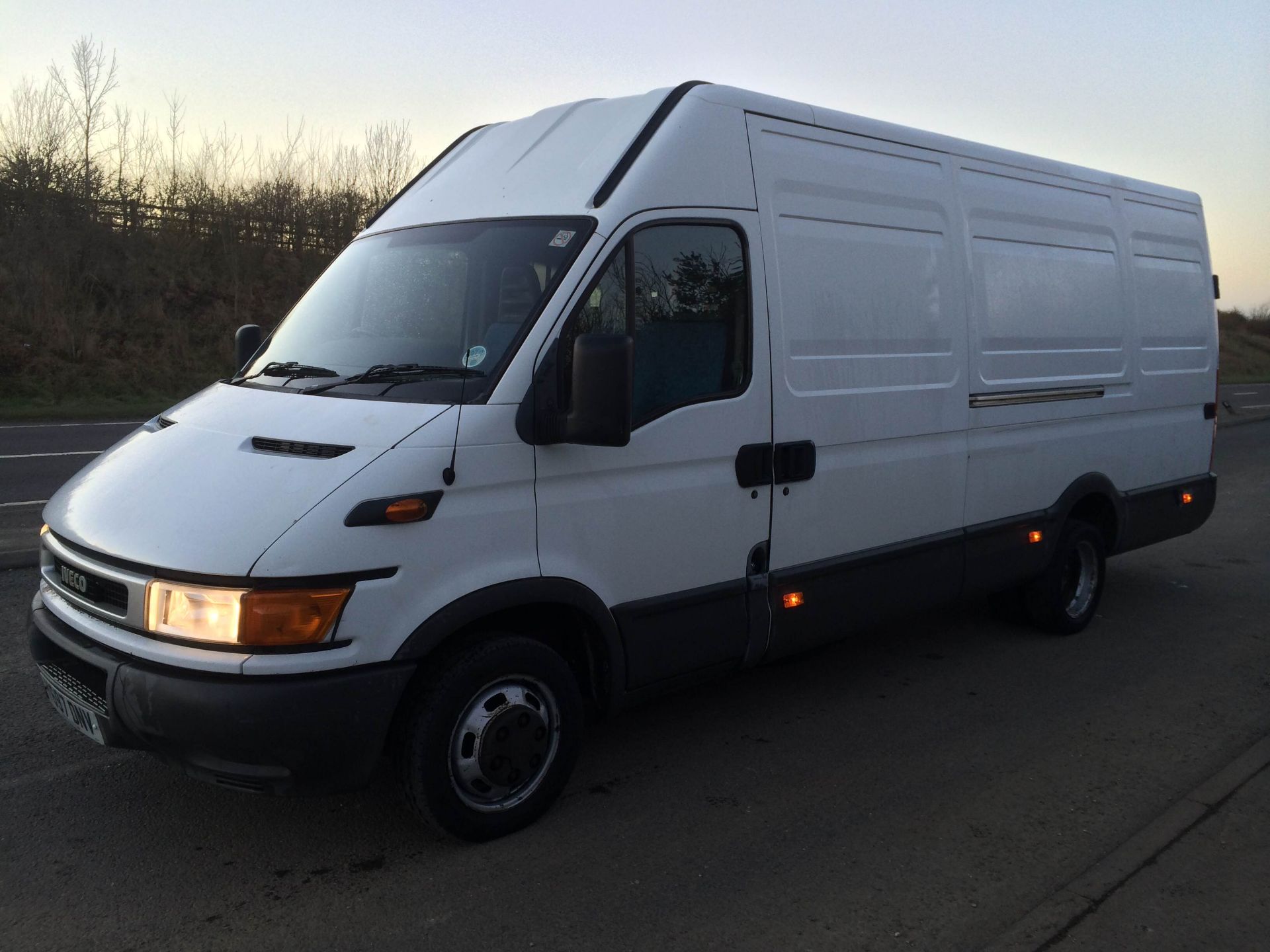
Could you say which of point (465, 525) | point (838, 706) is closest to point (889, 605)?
point (838, 706)

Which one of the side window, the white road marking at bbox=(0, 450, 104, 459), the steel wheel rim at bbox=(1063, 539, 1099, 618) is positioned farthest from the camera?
the white road marking at bbox=(0, 450, 104, 459)

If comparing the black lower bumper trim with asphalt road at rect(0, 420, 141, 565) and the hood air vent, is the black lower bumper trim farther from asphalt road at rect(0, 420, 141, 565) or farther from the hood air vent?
asphalt road at rect(0, 420, 141, 565)

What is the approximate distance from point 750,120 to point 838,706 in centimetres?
280

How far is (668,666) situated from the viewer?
168 inches

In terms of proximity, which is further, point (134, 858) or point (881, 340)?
point (881, 340)

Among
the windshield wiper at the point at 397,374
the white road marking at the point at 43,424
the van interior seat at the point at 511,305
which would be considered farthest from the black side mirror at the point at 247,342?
the white road marking at the point at 43,424

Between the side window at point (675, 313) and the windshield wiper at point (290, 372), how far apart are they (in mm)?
1012

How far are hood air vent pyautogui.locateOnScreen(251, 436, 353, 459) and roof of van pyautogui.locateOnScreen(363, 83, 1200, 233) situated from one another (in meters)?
1.29

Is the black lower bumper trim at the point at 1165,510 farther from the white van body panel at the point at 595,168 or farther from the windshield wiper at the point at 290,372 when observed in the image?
the windshield wiper at the point at 290,372

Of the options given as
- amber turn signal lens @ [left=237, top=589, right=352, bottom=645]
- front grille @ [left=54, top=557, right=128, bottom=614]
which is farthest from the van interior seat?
front grille @ [left=54, top=557, right=128, bottom=614]

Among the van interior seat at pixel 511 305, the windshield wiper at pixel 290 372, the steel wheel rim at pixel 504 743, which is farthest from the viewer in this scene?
the windshield wiper at pixel 290 372

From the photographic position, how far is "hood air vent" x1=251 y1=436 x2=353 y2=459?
3453mm

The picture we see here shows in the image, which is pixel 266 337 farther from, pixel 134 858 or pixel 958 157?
pixel 958 157

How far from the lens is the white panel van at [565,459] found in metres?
3.30
